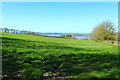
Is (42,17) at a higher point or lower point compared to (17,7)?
lower

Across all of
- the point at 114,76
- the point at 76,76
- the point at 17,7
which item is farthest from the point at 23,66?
the point at 17,7

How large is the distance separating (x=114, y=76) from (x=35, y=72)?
2.08 metres

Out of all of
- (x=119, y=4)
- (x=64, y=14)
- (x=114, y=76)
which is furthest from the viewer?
(x=64, y=14)

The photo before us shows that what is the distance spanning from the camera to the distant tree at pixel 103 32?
18730 mm

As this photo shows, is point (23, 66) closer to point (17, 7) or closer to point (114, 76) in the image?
point (114, 76)

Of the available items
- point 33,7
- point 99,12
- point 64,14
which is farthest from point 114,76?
point 33,7

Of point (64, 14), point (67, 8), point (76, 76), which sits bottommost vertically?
point (76, 76)

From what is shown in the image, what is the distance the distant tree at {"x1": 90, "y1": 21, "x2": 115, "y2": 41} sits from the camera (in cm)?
1873

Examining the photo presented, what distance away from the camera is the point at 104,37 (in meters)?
20.0

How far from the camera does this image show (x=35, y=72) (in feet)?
9.18

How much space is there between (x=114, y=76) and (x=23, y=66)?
2649 mm

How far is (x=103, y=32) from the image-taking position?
1986 centimetres

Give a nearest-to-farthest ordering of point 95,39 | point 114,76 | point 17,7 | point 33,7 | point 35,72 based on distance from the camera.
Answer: point 114,76 < point 35,72 < point 17,7 < point 33,7 < point 95,39

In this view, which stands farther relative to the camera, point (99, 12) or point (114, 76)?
point (99, 12)
